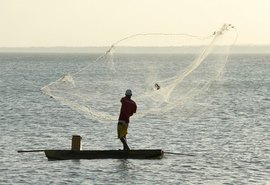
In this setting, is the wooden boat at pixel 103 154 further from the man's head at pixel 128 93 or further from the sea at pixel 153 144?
the man's head at pixel 128 93

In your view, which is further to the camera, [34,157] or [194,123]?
[194,123]

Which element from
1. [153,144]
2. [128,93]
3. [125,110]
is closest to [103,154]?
[125,110]

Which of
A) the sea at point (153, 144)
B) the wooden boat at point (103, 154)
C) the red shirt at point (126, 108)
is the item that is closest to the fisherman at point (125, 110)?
the red shirt at point (126, 108)

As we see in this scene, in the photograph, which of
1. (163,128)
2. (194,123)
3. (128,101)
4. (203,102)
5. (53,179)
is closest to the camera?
(53,179)

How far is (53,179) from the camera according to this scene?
27.3 metres

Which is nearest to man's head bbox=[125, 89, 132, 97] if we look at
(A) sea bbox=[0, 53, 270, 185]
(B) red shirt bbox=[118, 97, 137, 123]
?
(B) red shirt bbox=[118, 97, 137, 123]

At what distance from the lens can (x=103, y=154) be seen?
97.2ft

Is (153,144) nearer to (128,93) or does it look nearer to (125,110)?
(125,110)

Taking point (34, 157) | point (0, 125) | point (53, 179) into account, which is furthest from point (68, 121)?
point (53, 179)

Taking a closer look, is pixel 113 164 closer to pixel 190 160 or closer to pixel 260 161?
pixel 190 160

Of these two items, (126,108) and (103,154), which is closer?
(126,108)

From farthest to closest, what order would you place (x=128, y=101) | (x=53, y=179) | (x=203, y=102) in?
1. (x=203, y=102)
2. (x=128, y=101)
3. (x=53, y=179)

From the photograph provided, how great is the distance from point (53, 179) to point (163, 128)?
18.0 m

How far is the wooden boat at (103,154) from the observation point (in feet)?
96.6
